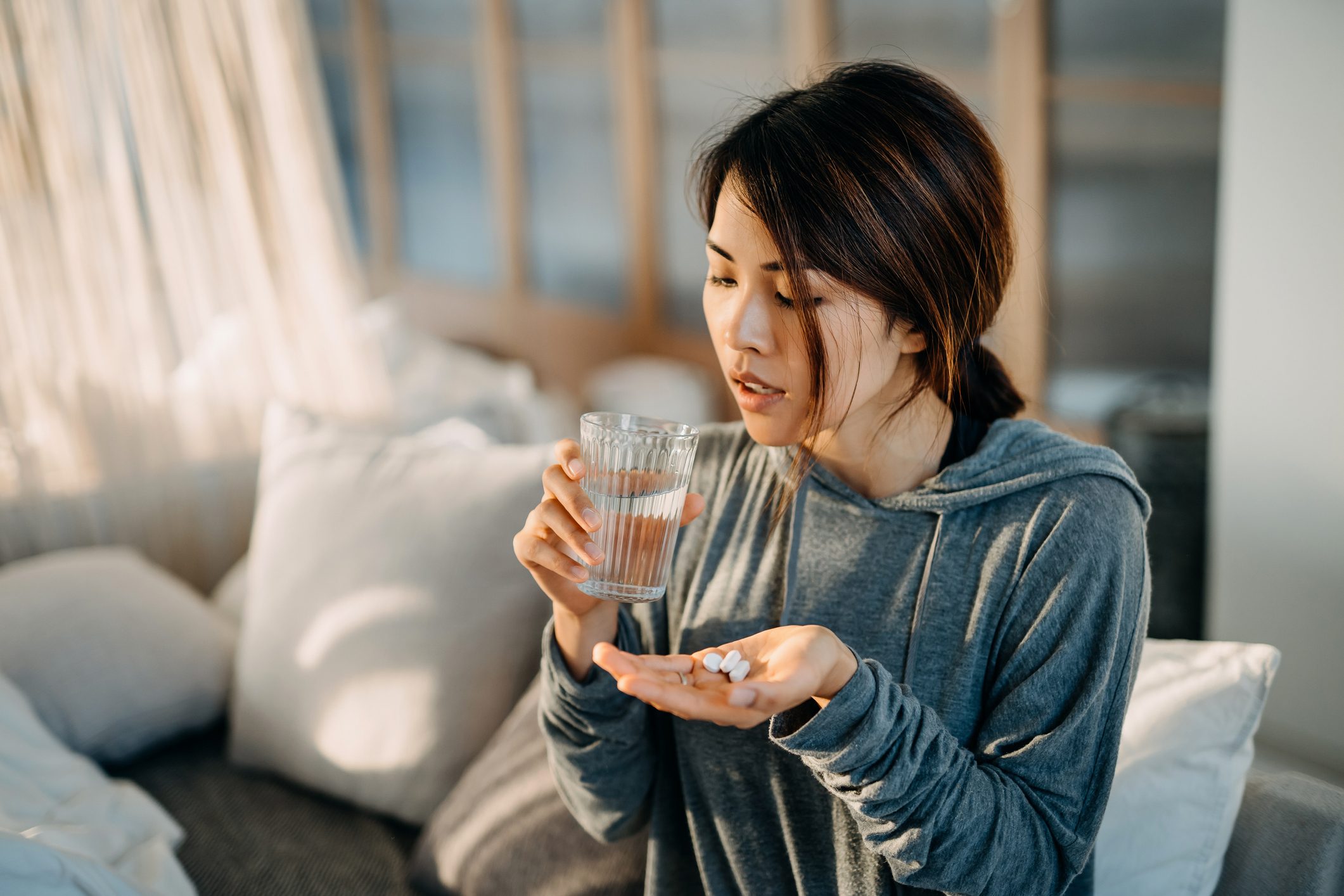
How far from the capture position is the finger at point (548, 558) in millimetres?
890

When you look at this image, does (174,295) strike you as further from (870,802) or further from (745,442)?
(870,802)

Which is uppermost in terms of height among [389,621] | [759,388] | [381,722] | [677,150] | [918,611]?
[677,150]

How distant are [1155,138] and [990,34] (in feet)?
1.64

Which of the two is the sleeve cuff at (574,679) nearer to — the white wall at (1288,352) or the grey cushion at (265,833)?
the grey cushion at (265,833)

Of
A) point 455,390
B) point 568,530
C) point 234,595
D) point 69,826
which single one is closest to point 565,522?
point 568,530

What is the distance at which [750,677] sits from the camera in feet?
2.56

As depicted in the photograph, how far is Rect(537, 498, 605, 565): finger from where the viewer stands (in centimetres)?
88

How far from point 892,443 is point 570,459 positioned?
34cm

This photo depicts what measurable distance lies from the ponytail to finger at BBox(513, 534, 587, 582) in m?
0.43

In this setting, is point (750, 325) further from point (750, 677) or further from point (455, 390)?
point (455, 390)

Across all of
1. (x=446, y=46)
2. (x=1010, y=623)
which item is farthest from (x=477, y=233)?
(x=1010, y=623)

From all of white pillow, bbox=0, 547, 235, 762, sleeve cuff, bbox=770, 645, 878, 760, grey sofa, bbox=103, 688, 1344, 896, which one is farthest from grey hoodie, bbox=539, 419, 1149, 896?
white pillow, bbox=0, 547, 235, 762

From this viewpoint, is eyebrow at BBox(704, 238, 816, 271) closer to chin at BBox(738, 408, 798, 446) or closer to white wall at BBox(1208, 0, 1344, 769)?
chin at BBox(738, 408, 798, 446)

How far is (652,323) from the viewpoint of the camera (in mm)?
3867
